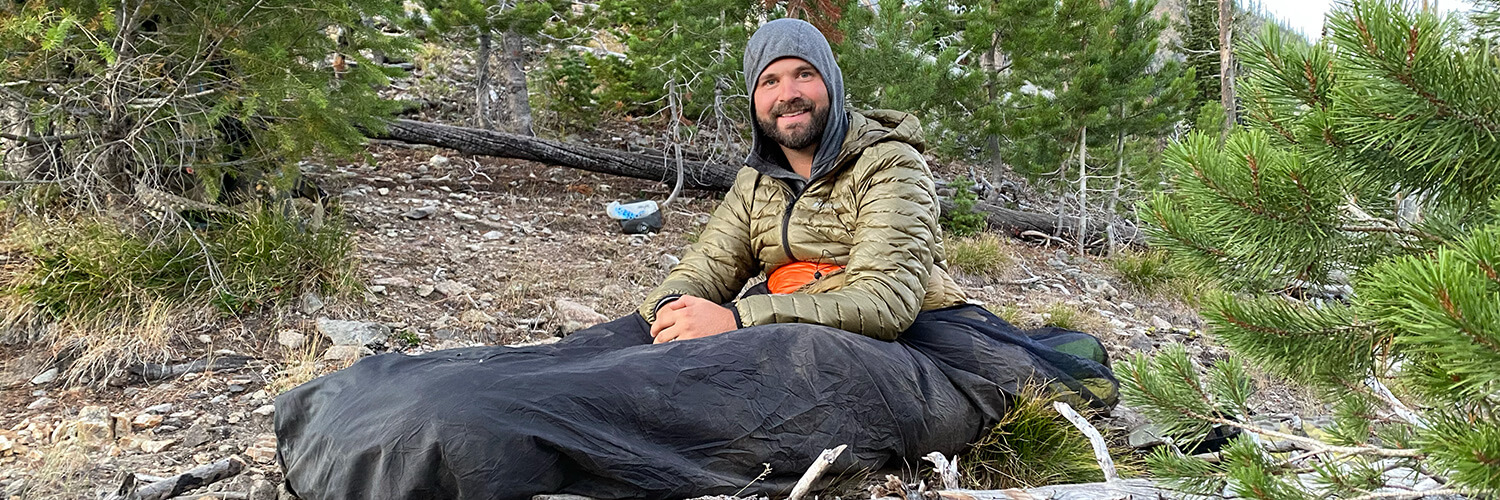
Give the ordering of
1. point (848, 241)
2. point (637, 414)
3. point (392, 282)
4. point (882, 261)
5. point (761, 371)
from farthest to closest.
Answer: point (392, 282) < point (848, 241) < point (882, 261) < point (761, 371) < point (637, 414)

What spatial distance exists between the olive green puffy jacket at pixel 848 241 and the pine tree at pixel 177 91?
6.74 ft

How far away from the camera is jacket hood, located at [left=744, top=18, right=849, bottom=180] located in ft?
11.6

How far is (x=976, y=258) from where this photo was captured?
768cm

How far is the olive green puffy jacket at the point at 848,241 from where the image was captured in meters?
3.16

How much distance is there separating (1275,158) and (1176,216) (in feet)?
0.92

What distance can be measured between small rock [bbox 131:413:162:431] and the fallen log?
181 inches

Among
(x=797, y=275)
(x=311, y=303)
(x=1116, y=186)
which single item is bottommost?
(x=1116, y=186)

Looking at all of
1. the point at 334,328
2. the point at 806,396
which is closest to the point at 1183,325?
the point at 806,396

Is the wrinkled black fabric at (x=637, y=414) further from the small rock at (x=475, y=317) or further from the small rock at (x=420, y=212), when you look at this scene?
the small rock at (x=420, y=212)

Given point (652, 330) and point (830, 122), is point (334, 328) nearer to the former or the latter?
point (652, 330)

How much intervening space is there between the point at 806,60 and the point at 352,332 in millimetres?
2771

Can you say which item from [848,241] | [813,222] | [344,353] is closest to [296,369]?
[344,353]

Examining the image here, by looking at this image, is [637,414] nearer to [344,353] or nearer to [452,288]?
[344,353]

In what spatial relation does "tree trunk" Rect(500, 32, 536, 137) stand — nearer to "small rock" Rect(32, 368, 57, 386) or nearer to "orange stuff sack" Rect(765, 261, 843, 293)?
"small rock" Rect(32, 368, 57, 386)
